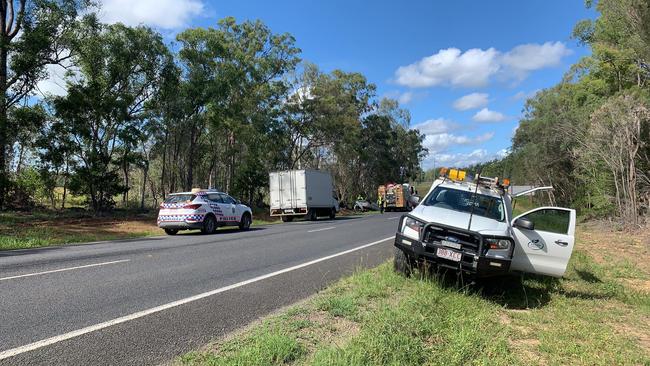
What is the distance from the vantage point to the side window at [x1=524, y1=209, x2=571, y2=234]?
7426 mm

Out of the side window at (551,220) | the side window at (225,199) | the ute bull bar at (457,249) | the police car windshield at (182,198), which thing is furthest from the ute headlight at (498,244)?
the side window at (225,199)

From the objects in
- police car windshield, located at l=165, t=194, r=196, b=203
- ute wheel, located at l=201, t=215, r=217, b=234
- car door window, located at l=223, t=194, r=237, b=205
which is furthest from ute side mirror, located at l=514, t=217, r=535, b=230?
car door window, located at l=223, t=194, r=237, b=205

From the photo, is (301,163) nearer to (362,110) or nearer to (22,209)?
(362,110)

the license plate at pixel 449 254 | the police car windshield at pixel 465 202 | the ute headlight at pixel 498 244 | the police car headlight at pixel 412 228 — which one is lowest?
the license plate at pixel 449 254

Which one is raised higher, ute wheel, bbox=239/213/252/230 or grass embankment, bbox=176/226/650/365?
ute wheel, bbox=239/213/252/230

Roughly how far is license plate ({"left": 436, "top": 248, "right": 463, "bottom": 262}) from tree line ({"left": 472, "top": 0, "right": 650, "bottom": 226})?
510 inches

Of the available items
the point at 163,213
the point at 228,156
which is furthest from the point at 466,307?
the point at 228,156

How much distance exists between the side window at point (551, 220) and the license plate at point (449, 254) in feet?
5.98

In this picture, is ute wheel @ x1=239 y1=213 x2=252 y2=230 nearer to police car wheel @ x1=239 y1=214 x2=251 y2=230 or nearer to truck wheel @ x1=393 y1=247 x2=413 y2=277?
police car wheel @ x1=239 y1=214 x2=251 y2=230

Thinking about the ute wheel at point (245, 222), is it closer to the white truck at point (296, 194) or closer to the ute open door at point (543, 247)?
the white truck at point (296, 194)

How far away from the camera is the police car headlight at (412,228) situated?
7123mm

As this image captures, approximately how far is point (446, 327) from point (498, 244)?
81.6 inches

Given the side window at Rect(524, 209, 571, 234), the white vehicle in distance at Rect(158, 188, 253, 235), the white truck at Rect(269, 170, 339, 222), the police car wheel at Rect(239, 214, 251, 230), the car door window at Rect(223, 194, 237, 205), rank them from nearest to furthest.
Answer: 1. the side window at Rect(524, 209, 571, 234)
2. the white vehicle in distance at Rect(158, 188, 253, 235)
3. the car door window at Rect(223, 194, 237, 205)
4. the police car wheel at Rect(239, 214, 251, 230)
5. the white truck at Rect(269, 170, 339, 222)

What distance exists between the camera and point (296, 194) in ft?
93.5
